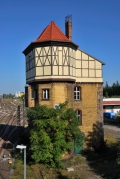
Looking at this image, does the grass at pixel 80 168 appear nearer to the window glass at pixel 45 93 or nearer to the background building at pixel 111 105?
the window glass at pixel 45 93

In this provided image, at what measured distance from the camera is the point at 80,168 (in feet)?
56.7

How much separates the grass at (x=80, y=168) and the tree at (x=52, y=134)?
27.8 inches

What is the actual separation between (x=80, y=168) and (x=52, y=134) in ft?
12.4

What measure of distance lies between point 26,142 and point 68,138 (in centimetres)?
695

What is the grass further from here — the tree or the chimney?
the chimney

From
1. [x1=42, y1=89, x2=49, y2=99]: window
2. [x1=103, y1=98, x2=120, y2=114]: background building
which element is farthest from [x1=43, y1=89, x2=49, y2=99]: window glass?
[x1=103, y1=98, x2=120, y2=114]: background building

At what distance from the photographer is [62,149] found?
1656cm

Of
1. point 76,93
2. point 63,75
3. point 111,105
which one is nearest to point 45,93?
point 63,75

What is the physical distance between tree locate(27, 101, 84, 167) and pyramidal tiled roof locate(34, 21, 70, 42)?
19.9ft

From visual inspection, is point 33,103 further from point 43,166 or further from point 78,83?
point 43,166

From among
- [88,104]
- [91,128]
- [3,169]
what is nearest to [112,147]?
[91,128]

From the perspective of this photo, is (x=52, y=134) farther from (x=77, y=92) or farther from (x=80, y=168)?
(x=77, y=92)

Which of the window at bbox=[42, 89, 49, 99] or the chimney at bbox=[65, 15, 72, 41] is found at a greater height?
the chimney at bbox=[65, 15, 72, 41]

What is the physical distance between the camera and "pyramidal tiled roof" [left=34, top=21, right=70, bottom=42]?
18.9 m
